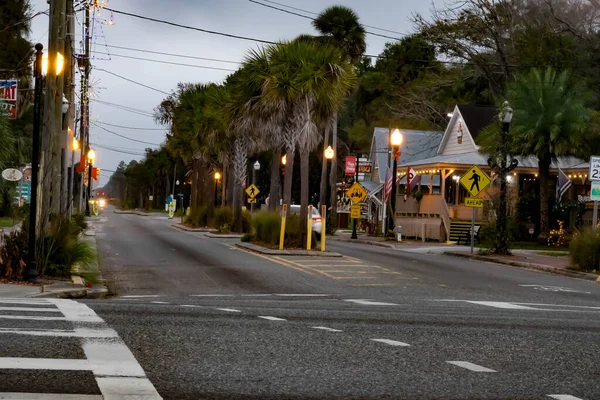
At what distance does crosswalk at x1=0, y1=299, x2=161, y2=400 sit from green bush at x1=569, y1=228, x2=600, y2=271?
58.2 feet

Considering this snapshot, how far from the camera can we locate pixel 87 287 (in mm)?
16453

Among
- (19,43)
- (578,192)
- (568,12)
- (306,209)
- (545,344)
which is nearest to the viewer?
(545,344)

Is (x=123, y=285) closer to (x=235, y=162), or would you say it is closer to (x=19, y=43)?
(x=235, y=162)

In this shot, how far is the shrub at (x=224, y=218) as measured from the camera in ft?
151

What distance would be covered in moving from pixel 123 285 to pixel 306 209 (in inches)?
492

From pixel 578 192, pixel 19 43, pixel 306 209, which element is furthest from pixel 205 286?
pixel 19 43

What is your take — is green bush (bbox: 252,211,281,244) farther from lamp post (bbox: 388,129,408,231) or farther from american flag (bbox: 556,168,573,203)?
american flag (bbox: 556,168,573,203)

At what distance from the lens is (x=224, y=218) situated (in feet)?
154

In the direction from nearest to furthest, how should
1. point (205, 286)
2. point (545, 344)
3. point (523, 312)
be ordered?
point (545, 344) < point (523, 312) < point (205, 286)

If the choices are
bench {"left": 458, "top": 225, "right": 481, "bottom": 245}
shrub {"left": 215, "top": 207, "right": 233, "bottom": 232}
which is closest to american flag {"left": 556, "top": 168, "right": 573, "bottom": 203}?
bench {"left": 458, "top": 225, "right": 481, "bottom": 245}

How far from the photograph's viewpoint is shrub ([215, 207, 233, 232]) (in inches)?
1809

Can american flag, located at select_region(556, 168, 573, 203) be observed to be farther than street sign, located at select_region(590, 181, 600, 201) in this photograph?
Yes

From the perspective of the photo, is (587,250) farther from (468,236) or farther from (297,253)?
(468,236)

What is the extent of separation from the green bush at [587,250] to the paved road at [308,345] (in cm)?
813
